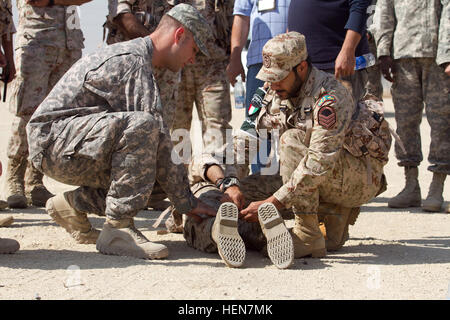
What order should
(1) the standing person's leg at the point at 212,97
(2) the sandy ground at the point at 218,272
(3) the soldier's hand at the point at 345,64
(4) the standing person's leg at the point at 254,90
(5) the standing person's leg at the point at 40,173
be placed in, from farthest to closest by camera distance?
(5) the standing person's leg at the point at 40,173
(1) the standing person's leg at the point at 212,97
(4) the standing person's leg at the point at 254,90
(3) the soldier's hand at the point at 345,64
(2) the sandy ground at the point at 218,272

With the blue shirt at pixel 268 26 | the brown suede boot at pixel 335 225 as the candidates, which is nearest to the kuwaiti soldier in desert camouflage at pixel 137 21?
the blue shirt at pixel 268 26

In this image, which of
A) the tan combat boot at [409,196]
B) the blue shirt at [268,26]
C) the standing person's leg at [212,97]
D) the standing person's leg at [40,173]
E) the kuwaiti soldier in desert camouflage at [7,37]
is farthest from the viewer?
the tan combat boot at [409,196]

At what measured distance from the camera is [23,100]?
20.7 feet

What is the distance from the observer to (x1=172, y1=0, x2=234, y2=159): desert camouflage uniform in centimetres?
610

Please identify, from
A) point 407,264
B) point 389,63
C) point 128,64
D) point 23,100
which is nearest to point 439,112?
point 389,63

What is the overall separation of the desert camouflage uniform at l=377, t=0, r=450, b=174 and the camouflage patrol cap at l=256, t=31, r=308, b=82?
8.12ft

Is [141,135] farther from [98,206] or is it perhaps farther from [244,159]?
[244,159]

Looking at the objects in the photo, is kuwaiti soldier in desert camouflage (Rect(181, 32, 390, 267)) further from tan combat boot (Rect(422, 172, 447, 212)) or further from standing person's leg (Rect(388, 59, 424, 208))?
standing person's leg (Rect(388, 59, 424, 208))

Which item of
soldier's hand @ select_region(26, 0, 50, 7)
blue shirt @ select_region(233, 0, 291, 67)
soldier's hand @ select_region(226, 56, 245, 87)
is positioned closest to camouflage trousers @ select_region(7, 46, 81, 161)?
soldier's hand @ select_region(26, 0, 50, 7)

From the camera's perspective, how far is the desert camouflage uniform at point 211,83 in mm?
6102

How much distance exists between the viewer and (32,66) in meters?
6.32

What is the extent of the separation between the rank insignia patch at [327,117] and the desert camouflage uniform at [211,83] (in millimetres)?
2035

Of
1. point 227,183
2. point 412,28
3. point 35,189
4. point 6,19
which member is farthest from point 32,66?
point 412,28

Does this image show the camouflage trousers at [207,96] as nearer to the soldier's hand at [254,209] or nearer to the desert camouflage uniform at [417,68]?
the desert camouflage uniform at [417,68]
